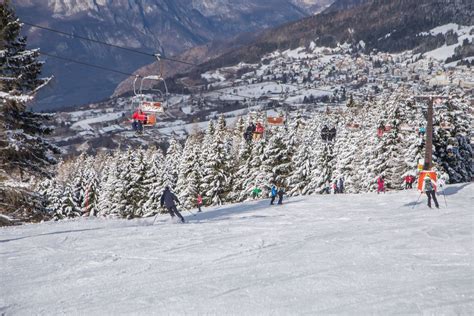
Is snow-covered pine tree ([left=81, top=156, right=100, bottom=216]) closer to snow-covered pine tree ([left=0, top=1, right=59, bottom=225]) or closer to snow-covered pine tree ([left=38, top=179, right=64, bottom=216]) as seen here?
snow-covered pine tree ([left=38, top=179, right=64, bottom=216])

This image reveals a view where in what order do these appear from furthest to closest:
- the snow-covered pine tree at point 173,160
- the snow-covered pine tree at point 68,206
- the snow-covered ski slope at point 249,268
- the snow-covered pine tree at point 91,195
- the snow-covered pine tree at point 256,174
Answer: the snow-covered pine tree at point 91,195 < the snow-covered pine tree at point 173,160 < the snow-covered pine tree at point 68,206 < the snow-covered pine tree at point 256,174 < the snow-covered ski slope at point 249,268

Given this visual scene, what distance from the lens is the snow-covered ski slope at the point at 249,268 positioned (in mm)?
10562

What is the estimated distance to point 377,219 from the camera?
2153cm

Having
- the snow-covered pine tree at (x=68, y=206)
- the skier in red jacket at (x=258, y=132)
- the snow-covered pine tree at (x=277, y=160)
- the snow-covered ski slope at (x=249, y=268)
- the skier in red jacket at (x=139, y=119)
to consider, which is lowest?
the snow-covered ski slope at (x=249, y=268)

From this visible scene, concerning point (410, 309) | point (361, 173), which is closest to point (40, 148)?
point (410, 309)

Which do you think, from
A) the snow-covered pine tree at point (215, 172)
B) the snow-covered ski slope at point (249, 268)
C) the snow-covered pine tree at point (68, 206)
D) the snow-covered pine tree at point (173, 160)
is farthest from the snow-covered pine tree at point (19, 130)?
the snow-covered pine tree at point (68, 206)

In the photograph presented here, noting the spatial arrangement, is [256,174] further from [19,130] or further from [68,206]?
[19,130]

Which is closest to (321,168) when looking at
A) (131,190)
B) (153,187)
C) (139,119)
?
(153,187)

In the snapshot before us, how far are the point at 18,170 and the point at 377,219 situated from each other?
59.2 ft

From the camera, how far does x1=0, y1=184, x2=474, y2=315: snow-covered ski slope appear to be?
34.7ft

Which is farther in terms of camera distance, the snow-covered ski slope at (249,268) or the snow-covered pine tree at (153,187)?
the snow-covered pine tree at (153,187)

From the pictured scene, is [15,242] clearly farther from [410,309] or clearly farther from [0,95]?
[410,309]

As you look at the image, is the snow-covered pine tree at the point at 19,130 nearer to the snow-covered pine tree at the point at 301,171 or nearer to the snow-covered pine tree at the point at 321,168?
the snow-covered pine tree at the point at 301,171

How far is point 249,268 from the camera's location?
43.7 ft
